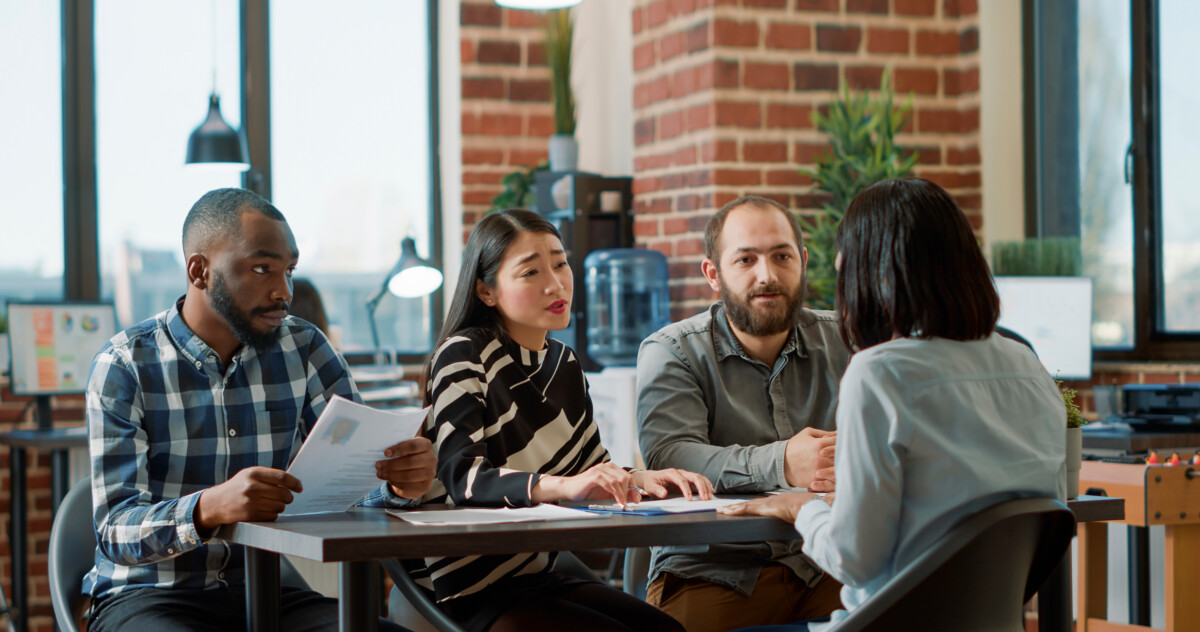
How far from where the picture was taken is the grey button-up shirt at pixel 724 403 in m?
2.06

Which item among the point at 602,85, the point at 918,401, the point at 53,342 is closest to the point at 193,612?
the point at 918,401

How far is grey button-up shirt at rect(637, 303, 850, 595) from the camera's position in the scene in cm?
206

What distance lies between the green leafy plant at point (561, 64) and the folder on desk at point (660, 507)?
115 inches

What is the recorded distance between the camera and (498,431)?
1939 mm

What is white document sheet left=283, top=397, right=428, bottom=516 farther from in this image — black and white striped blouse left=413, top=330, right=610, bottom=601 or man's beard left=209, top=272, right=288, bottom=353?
man's beard left=209, top=272, right=288, bottom=353

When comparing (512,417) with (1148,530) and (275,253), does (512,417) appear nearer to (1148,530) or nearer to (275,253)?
(275,253)

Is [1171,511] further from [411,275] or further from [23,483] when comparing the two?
[23,483]

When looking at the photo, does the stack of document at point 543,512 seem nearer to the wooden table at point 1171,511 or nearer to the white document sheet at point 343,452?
the white document sheet at point 343,452

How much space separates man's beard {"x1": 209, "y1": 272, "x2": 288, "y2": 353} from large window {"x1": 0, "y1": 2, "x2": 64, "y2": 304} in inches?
125

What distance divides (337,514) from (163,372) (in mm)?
412

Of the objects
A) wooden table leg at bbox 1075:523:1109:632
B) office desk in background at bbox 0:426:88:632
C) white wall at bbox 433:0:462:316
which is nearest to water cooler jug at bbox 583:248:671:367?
white wall at bbox 433:0:462:316

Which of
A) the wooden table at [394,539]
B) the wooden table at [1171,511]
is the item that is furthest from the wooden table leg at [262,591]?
the wooden table at [1171,511]

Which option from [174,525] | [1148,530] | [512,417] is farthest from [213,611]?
[1148,530]

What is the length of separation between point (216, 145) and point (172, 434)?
2.71 metres
